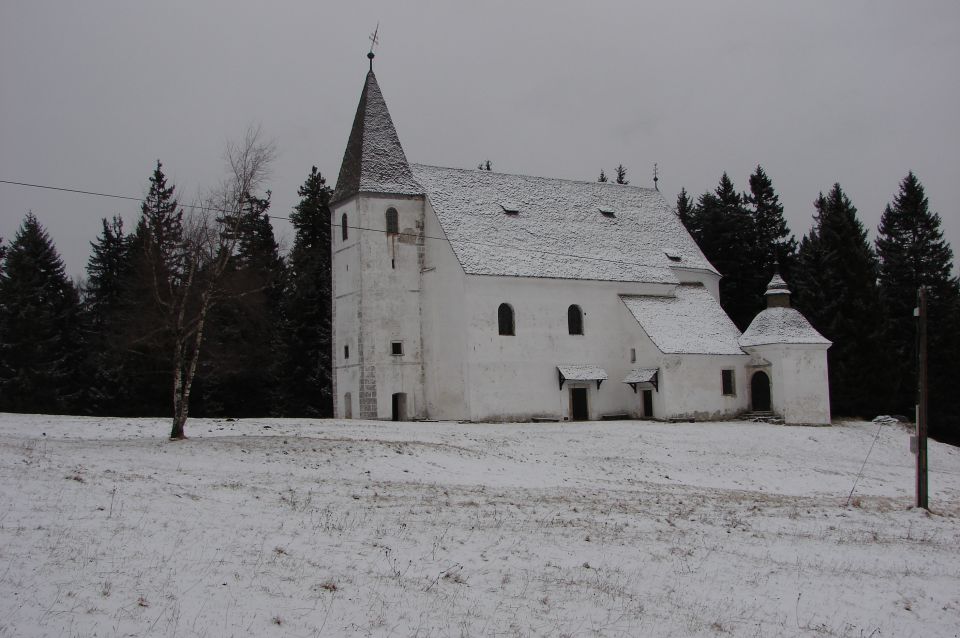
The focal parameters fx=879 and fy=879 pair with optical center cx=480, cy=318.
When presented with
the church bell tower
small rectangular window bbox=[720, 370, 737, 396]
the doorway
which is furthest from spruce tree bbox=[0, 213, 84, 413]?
small rectangular window bbox=[720, 370, 737, 396]

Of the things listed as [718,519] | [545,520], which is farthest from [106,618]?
[718,519]

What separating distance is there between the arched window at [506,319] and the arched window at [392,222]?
19.9ft

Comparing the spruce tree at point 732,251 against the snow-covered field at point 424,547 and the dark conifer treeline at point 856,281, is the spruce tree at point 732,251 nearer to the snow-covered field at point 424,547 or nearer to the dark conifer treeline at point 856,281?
the dark conifer treeline at point 856,281

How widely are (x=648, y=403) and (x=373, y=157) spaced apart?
1743 cm

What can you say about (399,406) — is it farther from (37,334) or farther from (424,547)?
(424,547)

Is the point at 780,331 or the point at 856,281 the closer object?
the point at 780,331

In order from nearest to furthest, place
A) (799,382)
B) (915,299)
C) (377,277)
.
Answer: (377,277) < (799,382) < (915,299)

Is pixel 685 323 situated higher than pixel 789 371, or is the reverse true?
pixel 685 323

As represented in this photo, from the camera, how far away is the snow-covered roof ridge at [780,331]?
42.5 meters

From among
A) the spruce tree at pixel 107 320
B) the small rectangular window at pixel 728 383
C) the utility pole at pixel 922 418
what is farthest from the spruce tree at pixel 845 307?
the spruce tree at pixel 107 320

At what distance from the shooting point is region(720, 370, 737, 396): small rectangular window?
42.5 metres

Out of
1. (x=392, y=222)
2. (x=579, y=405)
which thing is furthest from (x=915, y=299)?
(x=392, y=222)

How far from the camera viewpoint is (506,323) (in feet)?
132

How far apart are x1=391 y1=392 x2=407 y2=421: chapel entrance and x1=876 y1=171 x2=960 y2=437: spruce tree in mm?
28154
